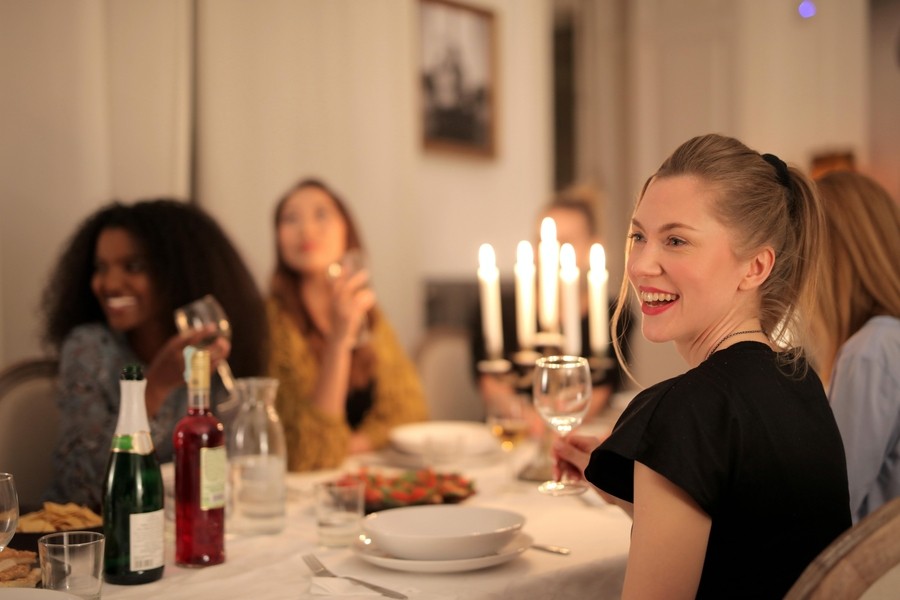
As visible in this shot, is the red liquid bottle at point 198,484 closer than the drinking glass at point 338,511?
Yes

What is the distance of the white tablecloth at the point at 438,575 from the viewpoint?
136cm

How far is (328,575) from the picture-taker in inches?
56.0

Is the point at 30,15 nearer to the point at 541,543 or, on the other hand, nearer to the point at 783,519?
the point at 541,543

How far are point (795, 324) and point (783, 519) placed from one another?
30 centimetres

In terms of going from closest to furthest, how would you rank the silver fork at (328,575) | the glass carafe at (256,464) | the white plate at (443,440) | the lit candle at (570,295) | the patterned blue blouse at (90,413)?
the silver fork at (328,575) → the glass carafe at (256,464) → the patterned blue blouse at (90,413) → the lit candle at (570,295) → the white plate at (443,440)

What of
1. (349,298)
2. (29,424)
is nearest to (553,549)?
(349,298)

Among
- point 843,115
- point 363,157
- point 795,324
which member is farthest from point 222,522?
point 843,115

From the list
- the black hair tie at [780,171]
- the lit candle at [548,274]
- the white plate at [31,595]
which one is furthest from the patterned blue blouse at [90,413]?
the black hair tie at [780,171]

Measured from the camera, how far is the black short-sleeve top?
1141 mm

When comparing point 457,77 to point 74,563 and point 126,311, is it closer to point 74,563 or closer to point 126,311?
point 126,311

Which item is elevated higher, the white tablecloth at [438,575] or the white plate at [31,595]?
the white plate at [31,595]

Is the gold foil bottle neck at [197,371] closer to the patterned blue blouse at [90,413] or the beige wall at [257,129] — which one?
the patterned blue blouse at [90,413]

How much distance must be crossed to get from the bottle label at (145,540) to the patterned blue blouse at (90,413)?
0.58m

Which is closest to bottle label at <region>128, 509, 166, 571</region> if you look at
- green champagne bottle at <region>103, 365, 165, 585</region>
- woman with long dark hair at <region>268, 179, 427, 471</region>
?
green champagne bottle at <region>103, 365, 165, 585</region>
